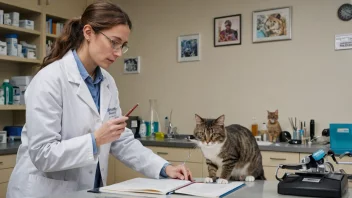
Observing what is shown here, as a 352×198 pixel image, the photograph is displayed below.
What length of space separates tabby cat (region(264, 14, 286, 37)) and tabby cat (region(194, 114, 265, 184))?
191cm

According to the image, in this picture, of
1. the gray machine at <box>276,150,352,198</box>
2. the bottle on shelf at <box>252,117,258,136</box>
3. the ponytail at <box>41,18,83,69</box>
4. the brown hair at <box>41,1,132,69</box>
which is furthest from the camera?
the bottle on shelf at <box>252,117,258,136</box>

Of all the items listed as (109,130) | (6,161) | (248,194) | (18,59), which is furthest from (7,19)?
(248,194)

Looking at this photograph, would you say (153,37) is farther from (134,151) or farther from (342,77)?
(134,151)

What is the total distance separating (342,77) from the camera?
3.36m

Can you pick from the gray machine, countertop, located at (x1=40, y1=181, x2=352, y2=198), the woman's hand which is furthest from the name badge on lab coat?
the gray machine

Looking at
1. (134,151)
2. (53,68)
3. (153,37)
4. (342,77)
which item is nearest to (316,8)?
(342,77)

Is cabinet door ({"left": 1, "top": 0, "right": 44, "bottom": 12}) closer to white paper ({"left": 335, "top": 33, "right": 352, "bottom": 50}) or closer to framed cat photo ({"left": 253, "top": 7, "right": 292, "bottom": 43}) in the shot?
framed cat photo ({"left": 253, "top": 7, "right": 292, "bottom": 43})

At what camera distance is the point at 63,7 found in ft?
13.2

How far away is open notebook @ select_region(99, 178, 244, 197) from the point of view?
1.30 metres

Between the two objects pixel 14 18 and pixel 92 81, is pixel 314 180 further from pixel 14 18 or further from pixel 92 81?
pixel 14 18

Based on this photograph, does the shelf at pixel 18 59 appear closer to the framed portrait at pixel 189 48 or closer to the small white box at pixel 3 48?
the small white box at pixel 3 48

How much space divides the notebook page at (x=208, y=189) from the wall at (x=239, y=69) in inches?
88.9

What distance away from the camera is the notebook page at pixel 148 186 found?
132cm

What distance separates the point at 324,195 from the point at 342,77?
7.91ft
